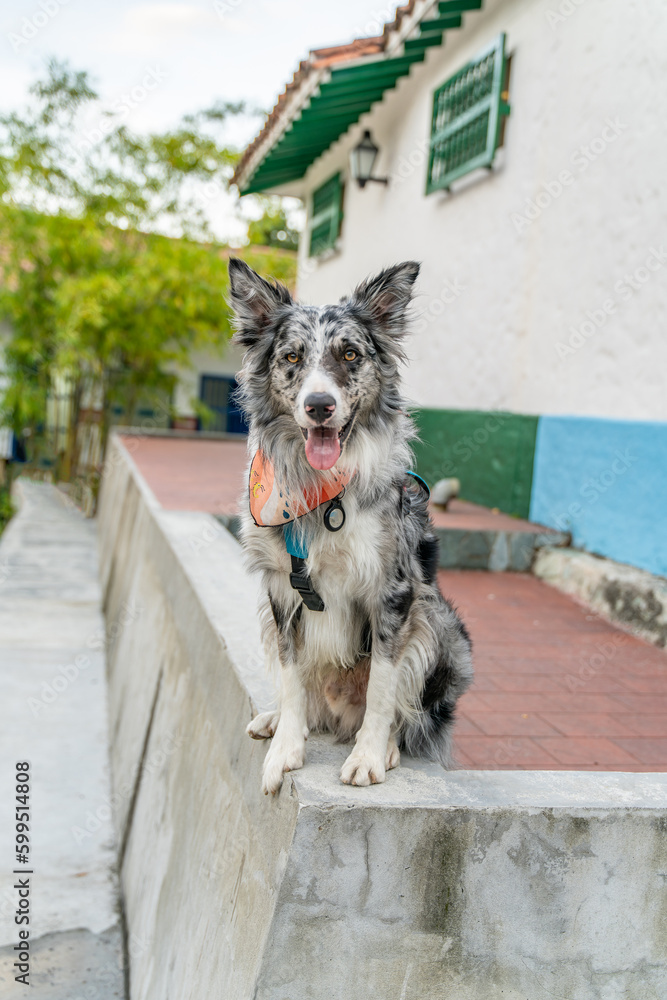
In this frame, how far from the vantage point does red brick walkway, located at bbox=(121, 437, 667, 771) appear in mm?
3260

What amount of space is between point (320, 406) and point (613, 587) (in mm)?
3574

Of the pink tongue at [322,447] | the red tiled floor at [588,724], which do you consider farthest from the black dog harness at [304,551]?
the red tiled floor at [588,724]

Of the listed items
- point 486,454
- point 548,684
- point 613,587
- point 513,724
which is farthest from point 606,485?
point 513,724

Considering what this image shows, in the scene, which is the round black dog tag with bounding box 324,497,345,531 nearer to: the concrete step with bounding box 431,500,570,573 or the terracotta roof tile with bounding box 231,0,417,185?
the concrete step with bounding box 431,500,570,573

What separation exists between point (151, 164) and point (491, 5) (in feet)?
29.1

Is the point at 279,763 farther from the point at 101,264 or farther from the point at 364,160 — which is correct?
the point at 101,264

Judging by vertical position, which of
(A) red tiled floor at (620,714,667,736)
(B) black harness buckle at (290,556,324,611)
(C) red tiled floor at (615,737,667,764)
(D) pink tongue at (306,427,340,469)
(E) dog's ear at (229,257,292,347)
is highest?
(E) dog's ear at (229,257,292,347)

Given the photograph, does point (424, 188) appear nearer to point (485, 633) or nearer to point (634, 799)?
point (485, 633)

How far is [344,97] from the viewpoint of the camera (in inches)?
374

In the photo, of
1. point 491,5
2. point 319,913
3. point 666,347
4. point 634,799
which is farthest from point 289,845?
point 491,5

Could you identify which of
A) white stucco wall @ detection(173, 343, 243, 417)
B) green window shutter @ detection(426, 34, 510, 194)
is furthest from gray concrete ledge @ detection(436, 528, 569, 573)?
white stucco wall @ detection(173, 343, 243, 417)

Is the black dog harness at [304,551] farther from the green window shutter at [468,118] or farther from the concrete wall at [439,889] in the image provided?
the green window shutter at [468,118]

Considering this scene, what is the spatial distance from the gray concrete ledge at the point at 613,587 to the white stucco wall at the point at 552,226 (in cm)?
99

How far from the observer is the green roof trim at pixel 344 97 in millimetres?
7859
